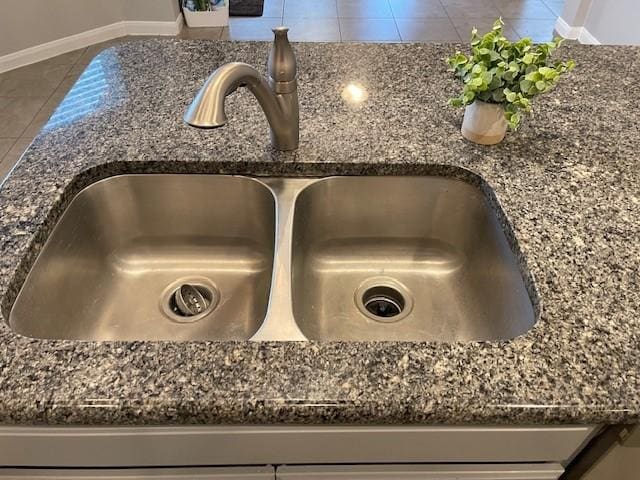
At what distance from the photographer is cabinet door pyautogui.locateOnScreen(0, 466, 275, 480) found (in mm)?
763

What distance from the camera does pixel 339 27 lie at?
12.4ft

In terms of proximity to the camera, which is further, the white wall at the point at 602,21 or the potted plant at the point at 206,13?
the potted plant at the point at 206,13

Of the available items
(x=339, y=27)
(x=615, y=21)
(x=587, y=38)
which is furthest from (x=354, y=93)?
(x=587, y=38)

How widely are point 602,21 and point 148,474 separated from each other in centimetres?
397

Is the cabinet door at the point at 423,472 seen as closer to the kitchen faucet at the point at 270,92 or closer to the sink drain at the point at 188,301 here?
the sink drain at the point at 188,301

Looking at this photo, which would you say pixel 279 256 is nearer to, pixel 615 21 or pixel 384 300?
pixel 384 300

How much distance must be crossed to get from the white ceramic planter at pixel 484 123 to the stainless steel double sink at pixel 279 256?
0.11 m

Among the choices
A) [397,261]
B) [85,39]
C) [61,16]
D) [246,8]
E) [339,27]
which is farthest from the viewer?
[246,8]

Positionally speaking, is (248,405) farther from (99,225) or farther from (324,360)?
(99,225)

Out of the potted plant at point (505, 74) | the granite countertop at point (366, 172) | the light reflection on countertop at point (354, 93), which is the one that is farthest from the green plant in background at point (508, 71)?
the light reflection on countertop at point (354, 93)

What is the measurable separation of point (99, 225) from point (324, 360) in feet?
1.98

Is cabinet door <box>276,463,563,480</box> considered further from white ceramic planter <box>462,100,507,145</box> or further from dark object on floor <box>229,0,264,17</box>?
dark object on floor <box>229,0,264,17</box>

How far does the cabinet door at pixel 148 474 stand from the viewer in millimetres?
763

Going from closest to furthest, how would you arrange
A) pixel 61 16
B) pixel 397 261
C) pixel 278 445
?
1. pixel 278 445
2. pixel 397 261
3. pixel 61 16
